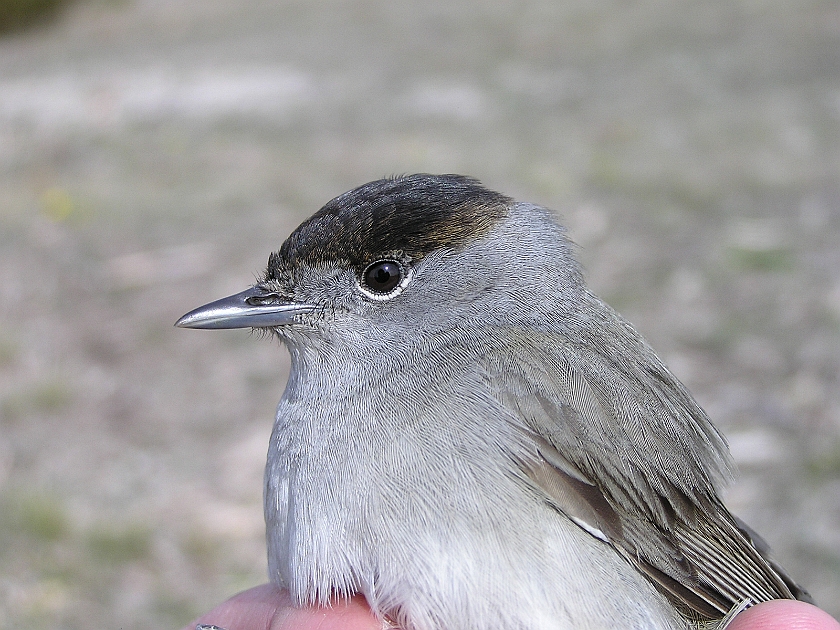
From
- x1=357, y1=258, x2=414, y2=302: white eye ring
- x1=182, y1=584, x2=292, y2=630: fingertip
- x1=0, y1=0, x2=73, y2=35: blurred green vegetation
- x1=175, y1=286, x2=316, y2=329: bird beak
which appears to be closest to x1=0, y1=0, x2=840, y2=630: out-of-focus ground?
x1=182, y1=584, x2=292, y2=630: fingertip

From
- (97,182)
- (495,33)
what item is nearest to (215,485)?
(97,182)

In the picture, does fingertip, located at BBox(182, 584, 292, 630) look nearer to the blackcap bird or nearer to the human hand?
the human hand

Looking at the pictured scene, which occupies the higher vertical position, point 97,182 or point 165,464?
point 97,182

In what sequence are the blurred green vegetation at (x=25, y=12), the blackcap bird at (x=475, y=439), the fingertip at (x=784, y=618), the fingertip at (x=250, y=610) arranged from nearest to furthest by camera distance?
the blackcap bird at (x=475, y=439) → the fingertip at (x=784, y=618) → the fingertip at (x=250, y=610) → the blurred green vegetation at (x=25, y=12)

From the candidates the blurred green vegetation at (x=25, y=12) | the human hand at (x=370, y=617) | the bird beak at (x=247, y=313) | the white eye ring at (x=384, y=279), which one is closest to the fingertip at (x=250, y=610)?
the human hand at (x=370, y=617)

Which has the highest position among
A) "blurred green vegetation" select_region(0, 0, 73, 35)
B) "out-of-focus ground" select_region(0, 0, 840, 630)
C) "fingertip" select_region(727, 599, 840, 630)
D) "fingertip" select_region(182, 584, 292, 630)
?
"blurred green vegetation" select_region(0, 0, 73, 35)

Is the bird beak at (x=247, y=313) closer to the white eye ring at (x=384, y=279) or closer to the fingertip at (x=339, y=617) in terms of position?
the white eye ring at (x=384, y=279)

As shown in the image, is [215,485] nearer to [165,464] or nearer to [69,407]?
[165,464]
